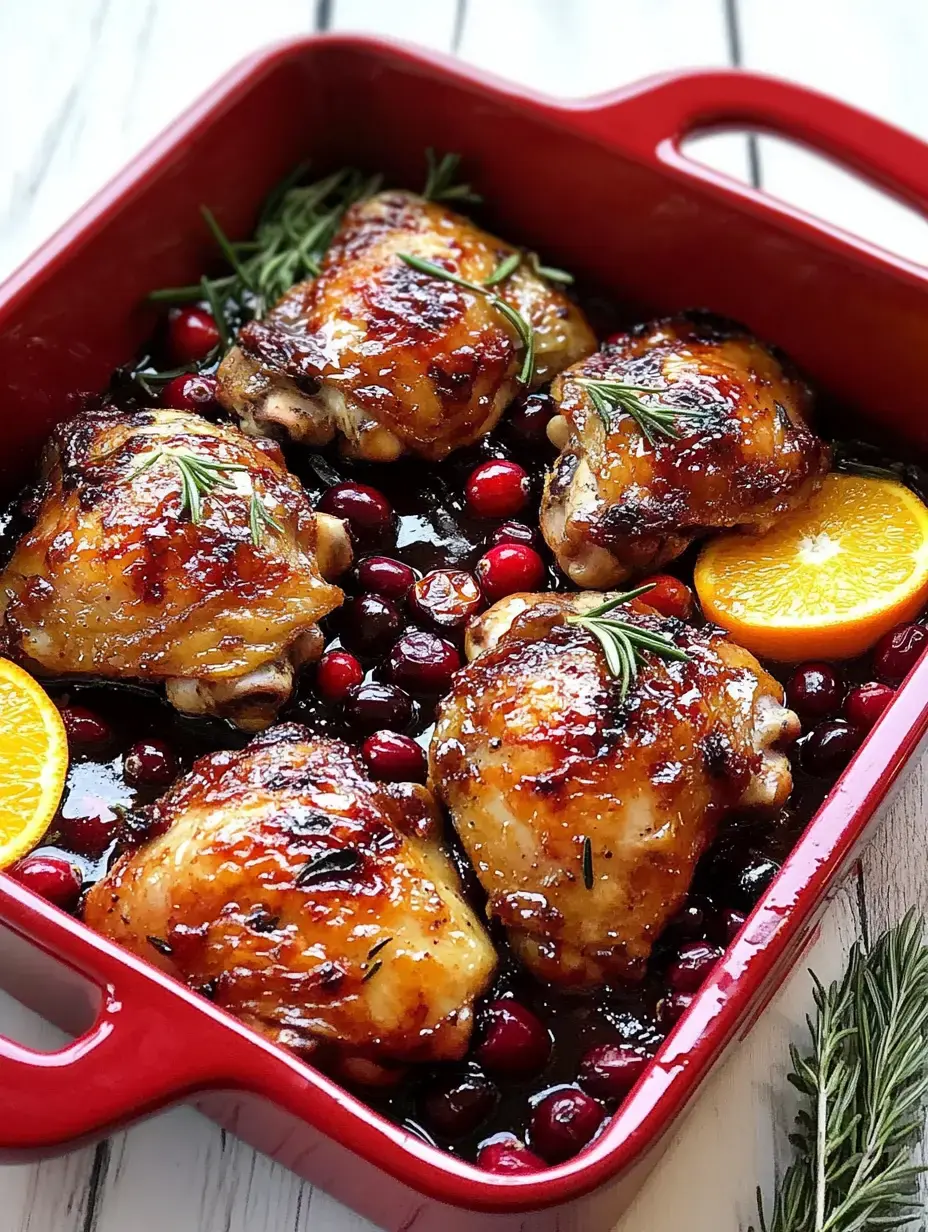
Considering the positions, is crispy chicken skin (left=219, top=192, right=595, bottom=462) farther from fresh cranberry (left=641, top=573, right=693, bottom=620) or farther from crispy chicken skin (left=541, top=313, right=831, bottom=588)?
fresh cranberry (left=641, top=573, right=693, bottom=620)

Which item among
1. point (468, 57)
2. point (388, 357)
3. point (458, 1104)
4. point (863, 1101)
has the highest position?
point (468, 57)

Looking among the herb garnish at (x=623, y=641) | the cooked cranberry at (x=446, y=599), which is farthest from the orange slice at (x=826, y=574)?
the cooked cranberry at (x=446, y=599)

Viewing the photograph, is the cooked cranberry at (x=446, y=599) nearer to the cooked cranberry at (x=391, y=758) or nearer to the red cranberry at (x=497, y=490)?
the red cranberry at (x=497, y=490)

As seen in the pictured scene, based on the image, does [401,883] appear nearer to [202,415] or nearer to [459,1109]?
[459,1109]

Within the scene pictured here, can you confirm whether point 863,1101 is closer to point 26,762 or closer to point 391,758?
point 391,758

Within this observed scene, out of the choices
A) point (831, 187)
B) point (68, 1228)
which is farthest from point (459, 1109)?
point (831, 187)

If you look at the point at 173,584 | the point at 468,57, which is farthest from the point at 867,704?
the point at 468,57
